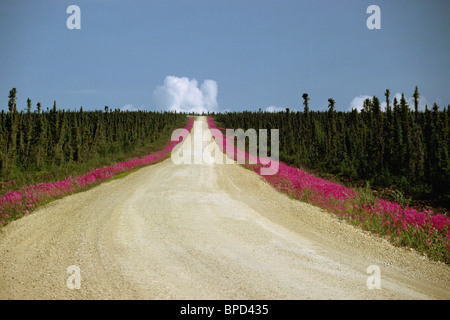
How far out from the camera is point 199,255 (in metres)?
6.34

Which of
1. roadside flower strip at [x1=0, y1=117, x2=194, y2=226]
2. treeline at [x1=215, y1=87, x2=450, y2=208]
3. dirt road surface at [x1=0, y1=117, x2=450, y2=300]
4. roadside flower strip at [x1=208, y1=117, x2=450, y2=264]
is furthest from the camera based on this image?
treeline at [x1=215, y1=87, x2=450, y2=208]

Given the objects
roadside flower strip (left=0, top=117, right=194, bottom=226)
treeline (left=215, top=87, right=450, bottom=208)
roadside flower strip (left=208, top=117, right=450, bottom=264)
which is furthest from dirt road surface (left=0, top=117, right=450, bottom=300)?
treeline (left=215, top=87, right=450, bottom=208)

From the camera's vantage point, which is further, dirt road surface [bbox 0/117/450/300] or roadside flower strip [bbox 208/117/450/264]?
roadside flower strip [bbox 208/117/450/264]

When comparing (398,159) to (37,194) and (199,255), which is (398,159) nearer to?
(199,255)

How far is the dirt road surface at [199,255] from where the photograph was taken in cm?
483

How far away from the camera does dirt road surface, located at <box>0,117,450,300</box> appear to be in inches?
190

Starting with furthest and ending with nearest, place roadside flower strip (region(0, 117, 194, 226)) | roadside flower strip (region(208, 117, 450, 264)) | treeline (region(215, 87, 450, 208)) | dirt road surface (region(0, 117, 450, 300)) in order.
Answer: treeline (region(215, 87, 450, 208))
roadside flower strip (region(0, 117, 194, 226))
roadside flower strip (region(208, 117, 450, 264))
dirt road surface (region(0, 117, 450, 300))

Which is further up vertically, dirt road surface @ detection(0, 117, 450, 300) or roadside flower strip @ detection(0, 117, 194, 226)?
roadside flower strip @ detection(0, 117, 194, 226)

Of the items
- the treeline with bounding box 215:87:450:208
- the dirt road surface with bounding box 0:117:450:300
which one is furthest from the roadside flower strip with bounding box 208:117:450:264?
the treeline with bounding box 215:87:450:208

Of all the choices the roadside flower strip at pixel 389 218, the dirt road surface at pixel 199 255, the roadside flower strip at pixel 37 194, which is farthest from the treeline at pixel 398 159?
the roadside flower strip at pixel 37 194

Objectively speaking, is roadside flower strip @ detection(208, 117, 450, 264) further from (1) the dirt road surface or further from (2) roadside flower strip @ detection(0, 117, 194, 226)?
(2) roadside flower strip @ detection(0, 117, 194, 226)
